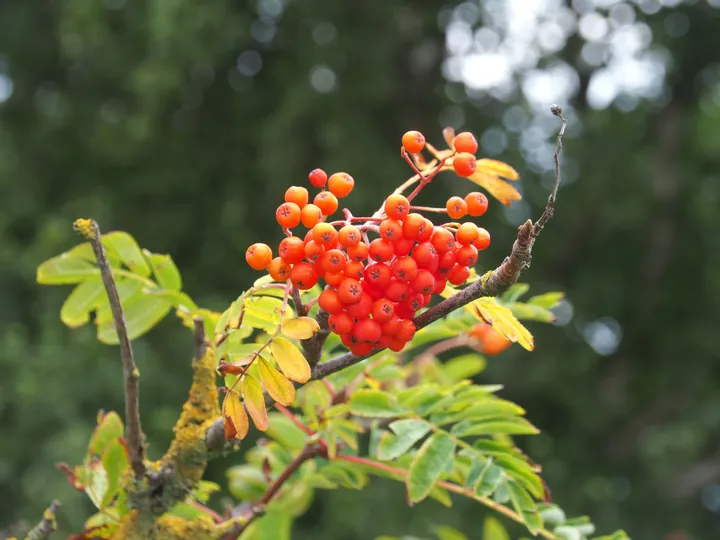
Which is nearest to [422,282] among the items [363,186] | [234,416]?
[234,416]

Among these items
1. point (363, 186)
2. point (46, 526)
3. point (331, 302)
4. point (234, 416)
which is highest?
point (363, 186)

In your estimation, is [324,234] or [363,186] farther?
[363,186]

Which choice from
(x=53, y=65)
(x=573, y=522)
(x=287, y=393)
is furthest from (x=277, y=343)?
(x=53, y=65)

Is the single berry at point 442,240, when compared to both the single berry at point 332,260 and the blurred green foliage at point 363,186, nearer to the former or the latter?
the single berry at point 332,260

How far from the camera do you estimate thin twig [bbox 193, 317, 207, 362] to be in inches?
41.0

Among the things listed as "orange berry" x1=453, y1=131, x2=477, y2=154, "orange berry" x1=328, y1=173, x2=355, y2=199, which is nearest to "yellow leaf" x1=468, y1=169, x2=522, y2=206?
"orange berry" x1=453, y1=131, x2=477, y2=154

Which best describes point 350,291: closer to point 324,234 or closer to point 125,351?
point 324,234

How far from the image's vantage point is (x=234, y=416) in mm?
809

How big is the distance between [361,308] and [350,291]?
0.02 m

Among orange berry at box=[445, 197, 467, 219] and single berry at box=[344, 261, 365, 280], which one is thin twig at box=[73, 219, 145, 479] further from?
orange berry at box=[445, 197, 467, 219]

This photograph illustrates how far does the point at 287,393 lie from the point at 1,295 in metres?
4.03

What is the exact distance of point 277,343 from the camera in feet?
2.67

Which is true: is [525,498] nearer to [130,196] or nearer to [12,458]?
[12,458]

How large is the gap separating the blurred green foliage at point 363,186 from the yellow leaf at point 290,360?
10.0ft
